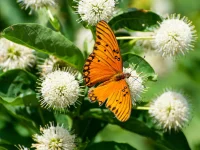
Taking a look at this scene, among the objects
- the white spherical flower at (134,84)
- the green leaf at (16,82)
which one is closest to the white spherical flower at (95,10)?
the white spherical flower at (134,84)

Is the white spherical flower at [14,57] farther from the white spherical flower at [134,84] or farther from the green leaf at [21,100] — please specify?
the white spherical flower at [134,84]

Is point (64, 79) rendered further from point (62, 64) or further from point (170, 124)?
point (170, 124)

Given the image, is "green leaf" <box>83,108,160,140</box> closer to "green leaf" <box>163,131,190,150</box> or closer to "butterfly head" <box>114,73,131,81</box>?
"green leaf" <box>163,131,190,150</box>

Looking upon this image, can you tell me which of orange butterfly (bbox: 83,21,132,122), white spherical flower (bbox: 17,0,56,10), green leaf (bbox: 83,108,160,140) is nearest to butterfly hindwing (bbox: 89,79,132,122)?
orange butterfly (bbox: 83,21,132,122)

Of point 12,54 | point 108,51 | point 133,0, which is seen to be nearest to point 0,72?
point 12,54

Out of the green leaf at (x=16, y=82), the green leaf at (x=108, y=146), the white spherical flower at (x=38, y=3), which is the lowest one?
the green leaf at (x=108, y=146)
